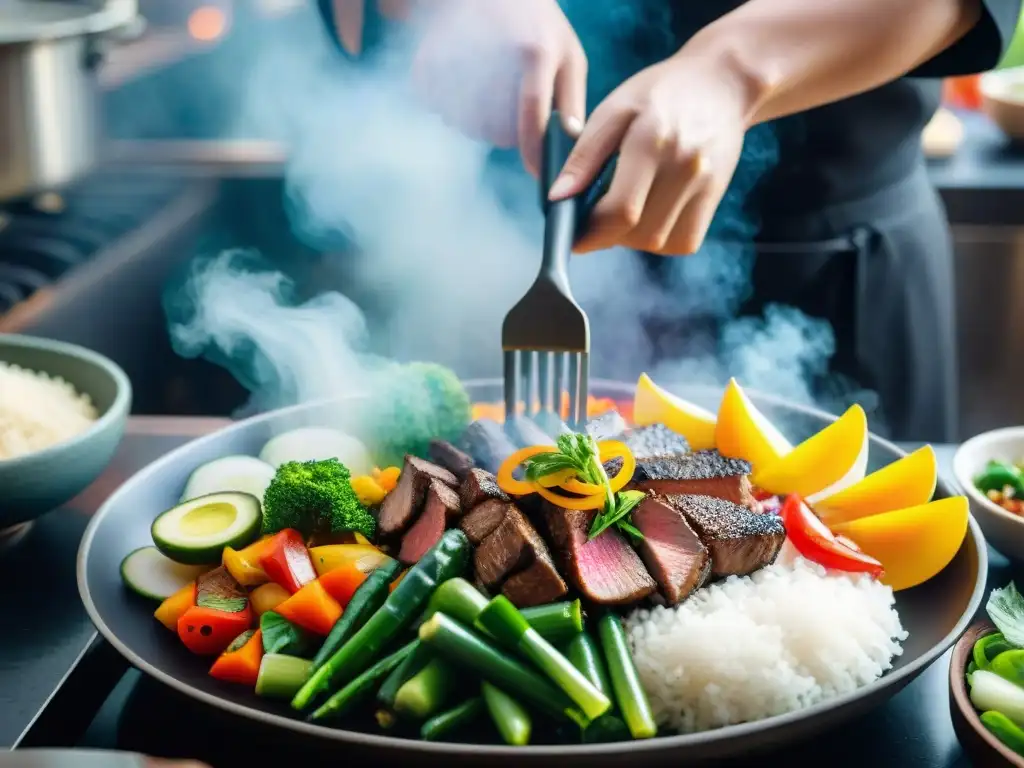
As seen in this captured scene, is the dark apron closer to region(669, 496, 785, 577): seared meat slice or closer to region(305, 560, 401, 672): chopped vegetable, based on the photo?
region(669, 496, 785, 577): seared meat slice

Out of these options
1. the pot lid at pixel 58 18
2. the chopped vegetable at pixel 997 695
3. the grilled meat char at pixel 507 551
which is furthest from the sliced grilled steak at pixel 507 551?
the pot lid at pixel 58 18

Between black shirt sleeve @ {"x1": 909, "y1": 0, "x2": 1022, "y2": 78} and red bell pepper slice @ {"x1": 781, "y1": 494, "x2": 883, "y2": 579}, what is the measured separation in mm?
1187

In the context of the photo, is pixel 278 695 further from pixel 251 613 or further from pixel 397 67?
pixel 397 67

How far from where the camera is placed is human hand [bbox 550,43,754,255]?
1.88m

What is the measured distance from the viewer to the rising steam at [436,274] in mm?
2256

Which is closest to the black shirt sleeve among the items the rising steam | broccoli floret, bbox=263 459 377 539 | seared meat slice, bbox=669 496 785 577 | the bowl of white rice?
the rising steam

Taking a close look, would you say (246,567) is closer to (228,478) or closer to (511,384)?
(228,478)

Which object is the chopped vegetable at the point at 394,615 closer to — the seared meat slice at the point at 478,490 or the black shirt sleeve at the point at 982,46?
the seared meat slice at the point at 478,490

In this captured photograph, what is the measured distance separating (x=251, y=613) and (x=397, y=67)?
6.44 ft

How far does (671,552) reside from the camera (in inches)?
59.2

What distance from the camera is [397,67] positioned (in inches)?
119

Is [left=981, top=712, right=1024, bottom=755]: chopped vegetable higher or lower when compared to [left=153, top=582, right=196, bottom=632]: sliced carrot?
higher

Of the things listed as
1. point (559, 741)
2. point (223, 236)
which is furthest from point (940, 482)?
point (223, 236)

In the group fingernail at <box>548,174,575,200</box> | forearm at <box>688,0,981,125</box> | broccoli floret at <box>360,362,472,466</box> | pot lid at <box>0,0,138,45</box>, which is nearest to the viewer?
fingernail at <box>548,174,575,200</box>
